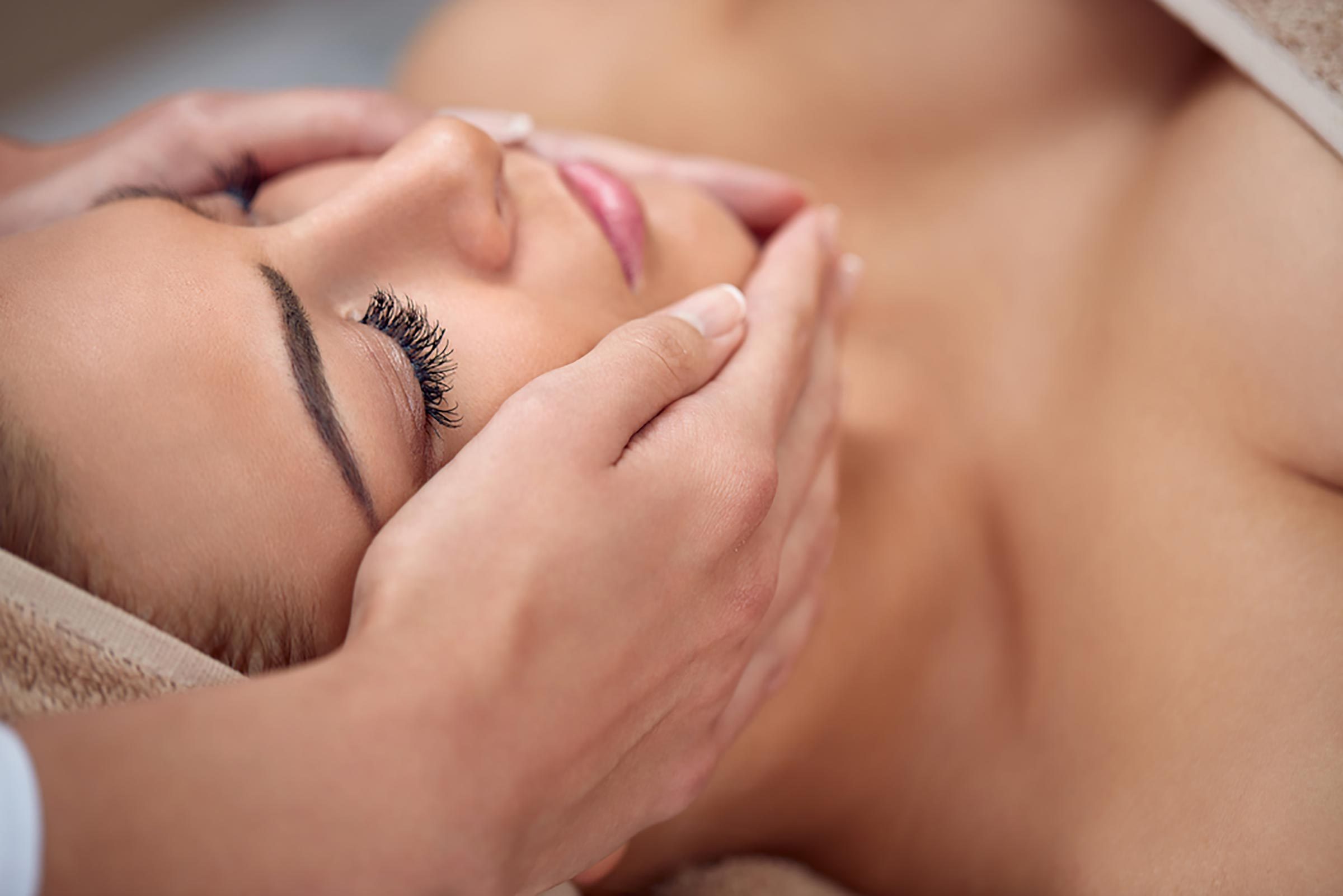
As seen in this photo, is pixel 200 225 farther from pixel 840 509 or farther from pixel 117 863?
pixel 840 509

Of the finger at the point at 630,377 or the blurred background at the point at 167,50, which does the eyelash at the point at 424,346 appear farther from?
the blurred background at the point at 167,50

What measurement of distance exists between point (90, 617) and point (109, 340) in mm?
192

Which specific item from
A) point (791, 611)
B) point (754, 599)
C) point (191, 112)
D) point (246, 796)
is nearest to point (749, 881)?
point (791, 611)

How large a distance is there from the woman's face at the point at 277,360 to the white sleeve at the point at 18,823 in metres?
0.19

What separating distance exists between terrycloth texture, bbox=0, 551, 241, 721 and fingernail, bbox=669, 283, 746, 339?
0.43 meters

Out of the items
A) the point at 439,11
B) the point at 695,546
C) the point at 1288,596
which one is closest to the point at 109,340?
the point at 695,546

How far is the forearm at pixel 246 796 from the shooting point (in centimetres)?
38

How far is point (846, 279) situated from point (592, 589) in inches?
23.4

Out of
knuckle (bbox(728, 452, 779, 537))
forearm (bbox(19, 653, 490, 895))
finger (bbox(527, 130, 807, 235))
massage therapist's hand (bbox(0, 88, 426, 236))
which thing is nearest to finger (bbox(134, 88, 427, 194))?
massage therapist's hand (bbox(0, 88, 426, 236))

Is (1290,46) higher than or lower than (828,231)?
higher

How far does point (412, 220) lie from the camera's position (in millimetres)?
709

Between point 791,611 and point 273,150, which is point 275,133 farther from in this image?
point 791,611

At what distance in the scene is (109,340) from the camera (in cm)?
59

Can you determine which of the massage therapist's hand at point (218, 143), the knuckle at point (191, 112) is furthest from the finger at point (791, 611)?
the knuckle at point (191, 112)
